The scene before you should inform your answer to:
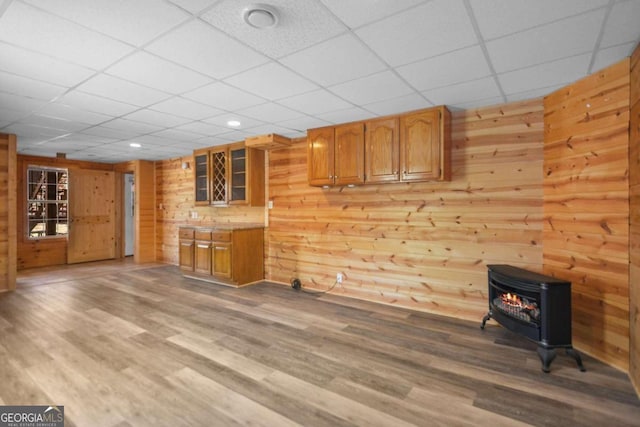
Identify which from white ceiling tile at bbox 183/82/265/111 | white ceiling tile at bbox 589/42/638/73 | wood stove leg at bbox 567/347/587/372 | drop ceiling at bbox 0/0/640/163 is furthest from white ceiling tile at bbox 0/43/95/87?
wood stove leg at bbox 567/347/587/372

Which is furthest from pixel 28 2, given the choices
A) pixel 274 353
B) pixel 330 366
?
pixel 330 366

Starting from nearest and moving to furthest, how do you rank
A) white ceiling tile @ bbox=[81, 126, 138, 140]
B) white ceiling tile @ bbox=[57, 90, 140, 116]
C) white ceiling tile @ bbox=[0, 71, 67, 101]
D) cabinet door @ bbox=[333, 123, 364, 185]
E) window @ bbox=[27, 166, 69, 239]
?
1. white ceiling tile @ bbox=[0, 71, 67, 101]
2. white ceiling tile @ bbox=[57, 90, 140, 116]
3. cabinet door @ bbox=[333, 123, 364, 185]
4. white ceiling tile @ bbox=[81, 126, 138, 140]
5. window @ bbox=[27, 166, 69, 239]

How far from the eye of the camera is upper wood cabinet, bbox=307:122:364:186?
4.05 meters

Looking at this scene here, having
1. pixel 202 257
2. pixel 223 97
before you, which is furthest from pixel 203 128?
pixel 202 257

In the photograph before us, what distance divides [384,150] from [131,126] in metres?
3.36

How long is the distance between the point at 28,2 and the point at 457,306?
429 cm

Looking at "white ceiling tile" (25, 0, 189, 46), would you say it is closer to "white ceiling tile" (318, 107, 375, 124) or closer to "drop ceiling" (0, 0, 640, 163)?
"drop ceiling" (0, 0, 640, 163)

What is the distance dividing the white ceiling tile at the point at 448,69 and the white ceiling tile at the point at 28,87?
3134 millimetres

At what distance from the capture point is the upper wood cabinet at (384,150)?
3.51 meters

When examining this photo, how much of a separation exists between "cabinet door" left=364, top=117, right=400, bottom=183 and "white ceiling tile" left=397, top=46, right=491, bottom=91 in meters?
0.89

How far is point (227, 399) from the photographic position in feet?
6.97

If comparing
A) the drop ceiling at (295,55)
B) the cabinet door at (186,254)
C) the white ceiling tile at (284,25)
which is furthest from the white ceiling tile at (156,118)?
the cabinet door at (186,254)

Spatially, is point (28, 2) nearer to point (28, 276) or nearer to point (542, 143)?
point (542, 143)

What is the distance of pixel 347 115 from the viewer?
387 centimetres
